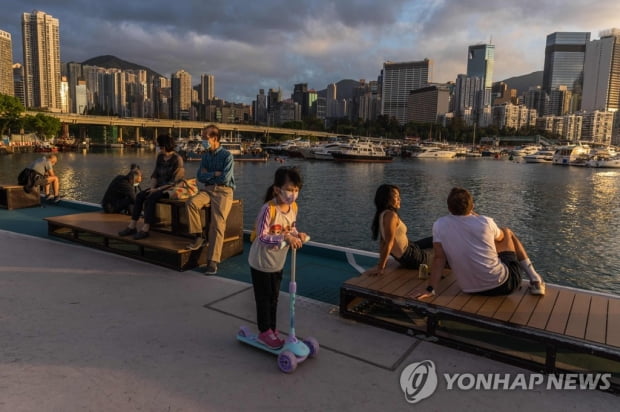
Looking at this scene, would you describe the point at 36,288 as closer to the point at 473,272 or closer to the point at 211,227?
the point at 211,227

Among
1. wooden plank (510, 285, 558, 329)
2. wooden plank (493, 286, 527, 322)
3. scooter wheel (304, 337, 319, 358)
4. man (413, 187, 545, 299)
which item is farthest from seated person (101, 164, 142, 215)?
wooden plank (510, 285, 558, 329)

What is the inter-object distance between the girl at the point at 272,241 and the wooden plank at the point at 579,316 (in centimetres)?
231

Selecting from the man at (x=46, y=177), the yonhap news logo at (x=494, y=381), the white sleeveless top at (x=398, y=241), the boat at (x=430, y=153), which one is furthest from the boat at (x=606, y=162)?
the yonhap news logo at (x=494, y=381)

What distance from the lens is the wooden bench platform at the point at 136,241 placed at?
6307mm

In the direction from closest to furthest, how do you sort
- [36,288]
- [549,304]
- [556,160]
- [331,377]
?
1. [331,377]
2. [549,304]
3. [36,288]
4. [556,160]

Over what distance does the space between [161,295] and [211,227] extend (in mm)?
1367

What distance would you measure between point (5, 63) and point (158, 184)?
210046mm

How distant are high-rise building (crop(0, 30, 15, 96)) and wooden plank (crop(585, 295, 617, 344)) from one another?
207 metres

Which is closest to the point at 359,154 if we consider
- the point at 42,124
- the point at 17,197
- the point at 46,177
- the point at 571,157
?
the point at 571,157

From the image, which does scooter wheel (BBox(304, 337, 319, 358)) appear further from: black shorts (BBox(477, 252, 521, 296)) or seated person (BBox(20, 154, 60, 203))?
seated person (BBox(20, 154, 60, 203))

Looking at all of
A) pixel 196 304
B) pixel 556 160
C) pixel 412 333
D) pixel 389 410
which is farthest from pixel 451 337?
pixel 556 160

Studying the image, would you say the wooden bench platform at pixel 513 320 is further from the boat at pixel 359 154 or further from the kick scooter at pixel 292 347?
the boat at pixel 359 154

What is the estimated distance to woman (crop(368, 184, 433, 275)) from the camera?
16.3 feet

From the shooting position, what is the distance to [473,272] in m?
4.22
